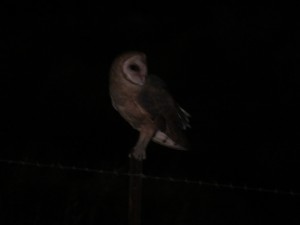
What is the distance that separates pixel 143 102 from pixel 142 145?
0.80 feet

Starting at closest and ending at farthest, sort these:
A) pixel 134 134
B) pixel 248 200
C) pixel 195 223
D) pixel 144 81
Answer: pixel 144 81
pixel 195 223
pixel 248 200
pixel 134 134

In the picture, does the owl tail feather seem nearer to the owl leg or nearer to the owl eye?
the owl leg

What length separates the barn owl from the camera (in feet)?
15.2

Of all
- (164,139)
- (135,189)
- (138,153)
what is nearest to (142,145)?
(138,153)

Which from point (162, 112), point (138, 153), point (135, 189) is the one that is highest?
point (162, 112)

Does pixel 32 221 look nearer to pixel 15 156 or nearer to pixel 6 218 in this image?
pixel 6 218

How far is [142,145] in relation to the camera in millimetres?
4570

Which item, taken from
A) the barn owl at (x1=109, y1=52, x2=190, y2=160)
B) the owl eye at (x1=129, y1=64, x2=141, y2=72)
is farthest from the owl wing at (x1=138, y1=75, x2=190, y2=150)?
the owl eye at (x1=129, y1=64, x2=141, y2=72)

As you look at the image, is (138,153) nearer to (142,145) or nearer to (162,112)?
(142,145)

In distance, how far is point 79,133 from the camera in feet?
33.1

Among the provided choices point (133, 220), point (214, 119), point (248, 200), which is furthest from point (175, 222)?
point (214, 119)

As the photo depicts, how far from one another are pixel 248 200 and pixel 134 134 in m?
2.12

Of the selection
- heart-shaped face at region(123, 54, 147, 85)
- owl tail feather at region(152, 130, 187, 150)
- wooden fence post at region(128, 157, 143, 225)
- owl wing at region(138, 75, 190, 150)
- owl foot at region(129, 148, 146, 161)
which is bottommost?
wooden fence post at region(128, 157, 143, 225)

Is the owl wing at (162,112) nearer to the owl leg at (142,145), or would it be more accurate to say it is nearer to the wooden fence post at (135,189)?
the owl leg at (142,145)
